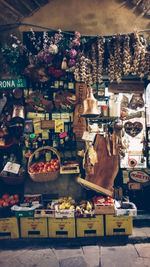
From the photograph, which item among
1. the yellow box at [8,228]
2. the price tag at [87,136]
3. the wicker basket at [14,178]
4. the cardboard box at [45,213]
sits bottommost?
the yellow box at [8,228]

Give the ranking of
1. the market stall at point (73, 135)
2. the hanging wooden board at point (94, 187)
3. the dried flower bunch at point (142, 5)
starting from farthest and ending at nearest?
1. the dried flower bunch at point (142, 5)
2. the hanging wooden board at point (94, 187)
3. the market stall at point (73, 135)

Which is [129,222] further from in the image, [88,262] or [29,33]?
[29,33]

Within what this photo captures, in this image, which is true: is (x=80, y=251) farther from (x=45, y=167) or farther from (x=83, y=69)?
(x=83, y=69)

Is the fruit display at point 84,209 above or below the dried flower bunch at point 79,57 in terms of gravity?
below

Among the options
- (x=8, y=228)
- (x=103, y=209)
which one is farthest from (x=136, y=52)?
(x=8, y=228)

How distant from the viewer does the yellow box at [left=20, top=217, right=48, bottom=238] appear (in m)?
5.18

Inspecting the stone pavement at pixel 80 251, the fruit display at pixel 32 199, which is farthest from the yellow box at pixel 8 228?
the fruit display at pixel 32 199

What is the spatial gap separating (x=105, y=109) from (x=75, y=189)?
236 cm

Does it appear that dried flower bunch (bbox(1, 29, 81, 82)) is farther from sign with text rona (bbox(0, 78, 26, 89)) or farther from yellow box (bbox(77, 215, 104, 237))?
yellow box (bbox(77, 215, 104, 237))

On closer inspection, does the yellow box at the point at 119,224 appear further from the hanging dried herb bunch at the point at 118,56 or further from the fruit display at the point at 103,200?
the hanging dried herb bunch at the point at 118,56

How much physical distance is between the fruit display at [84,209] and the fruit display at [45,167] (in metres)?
1.09

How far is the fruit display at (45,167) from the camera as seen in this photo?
→ 5.25 metres

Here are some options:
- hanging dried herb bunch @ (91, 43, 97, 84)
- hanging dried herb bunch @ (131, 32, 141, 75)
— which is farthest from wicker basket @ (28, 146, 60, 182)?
hanging dried herb bunch @ (131, 32, 141, 75)

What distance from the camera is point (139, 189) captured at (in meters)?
5.97
